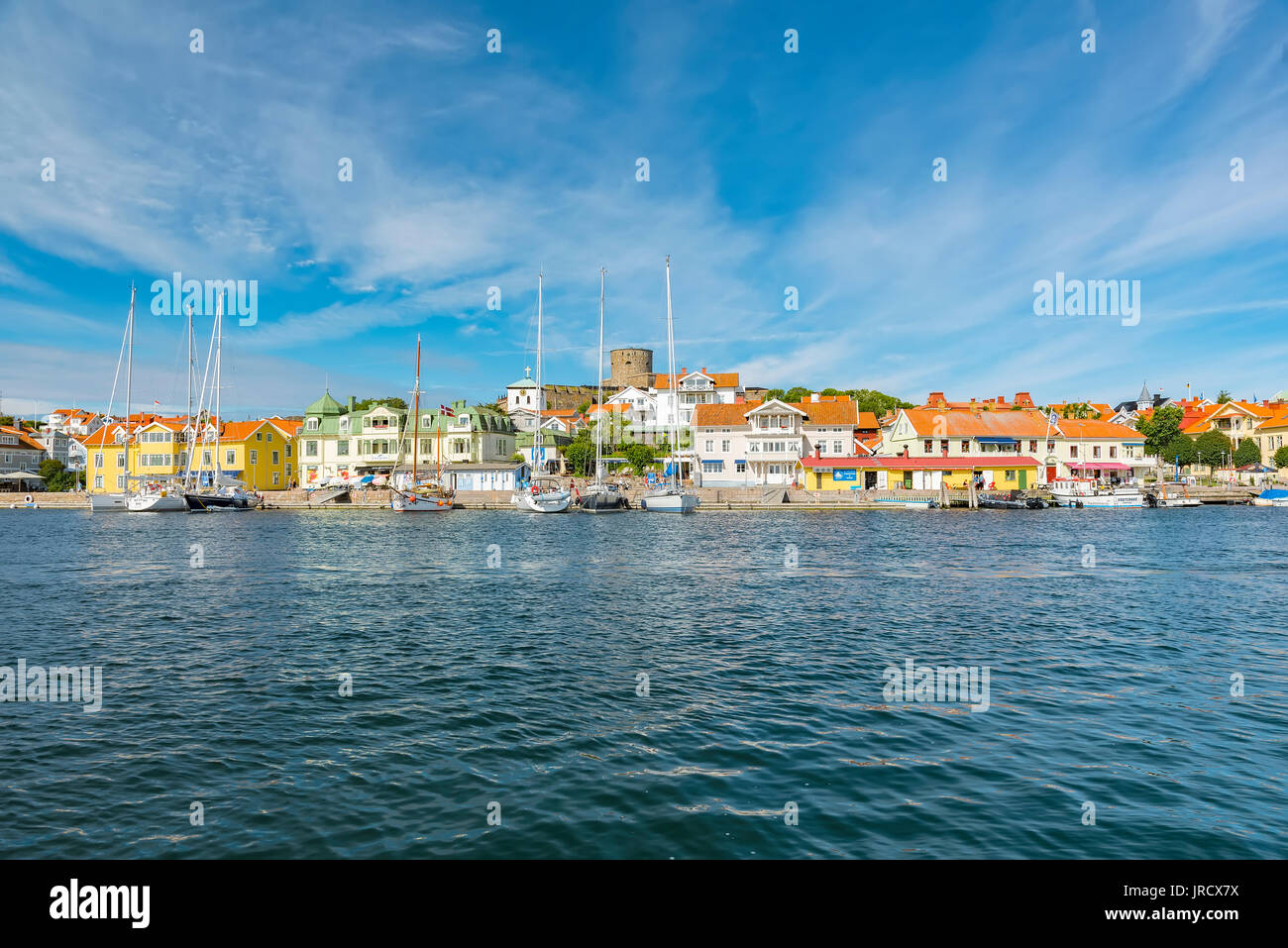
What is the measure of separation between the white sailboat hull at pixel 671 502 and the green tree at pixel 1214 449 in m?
66.9

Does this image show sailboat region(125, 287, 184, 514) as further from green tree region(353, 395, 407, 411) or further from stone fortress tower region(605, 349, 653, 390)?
stone fortress tower region(605, 349, 653, 390)

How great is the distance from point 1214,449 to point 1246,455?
10.3 ft

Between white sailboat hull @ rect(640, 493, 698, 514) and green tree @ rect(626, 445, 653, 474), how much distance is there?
56.8 ft

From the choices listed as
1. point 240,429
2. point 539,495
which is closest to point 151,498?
point 240,429

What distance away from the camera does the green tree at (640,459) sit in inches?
3231

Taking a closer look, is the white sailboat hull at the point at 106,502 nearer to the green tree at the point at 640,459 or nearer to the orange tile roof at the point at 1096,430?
the green tree at the point at 640,459

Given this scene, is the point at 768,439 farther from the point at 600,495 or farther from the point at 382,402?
the point at 382,402

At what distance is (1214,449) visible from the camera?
88.9 m

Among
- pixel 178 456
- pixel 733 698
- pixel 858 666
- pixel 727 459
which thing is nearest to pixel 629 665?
pixel 733 698

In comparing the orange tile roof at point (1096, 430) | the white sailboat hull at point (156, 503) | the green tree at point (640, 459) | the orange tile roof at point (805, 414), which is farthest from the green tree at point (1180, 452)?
the white sailboat hull at point (156, 503)

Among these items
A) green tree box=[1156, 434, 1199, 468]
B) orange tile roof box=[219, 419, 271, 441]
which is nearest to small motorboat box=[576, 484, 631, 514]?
orange tile roof box=[219, 419, 271, 441]

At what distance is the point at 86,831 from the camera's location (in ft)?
25.0

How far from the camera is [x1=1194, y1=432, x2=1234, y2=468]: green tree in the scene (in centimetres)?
8831
